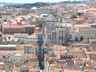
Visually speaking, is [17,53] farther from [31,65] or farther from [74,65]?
[74,65]

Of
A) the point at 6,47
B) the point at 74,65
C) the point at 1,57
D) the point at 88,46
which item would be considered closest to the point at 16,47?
the point at 6,47

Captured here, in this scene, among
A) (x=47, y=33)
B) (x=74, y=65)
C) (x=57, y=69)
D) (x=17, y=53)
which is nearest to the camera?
(x=57, y=69)

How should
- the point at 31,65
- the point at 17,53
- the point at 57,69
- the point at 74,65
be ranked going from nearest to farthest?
the point at 57,69 → the point at 74,65 → the point at 31,65 → the point at 17,53

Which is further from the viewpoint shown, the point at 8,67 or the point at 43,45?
the point at 43,45

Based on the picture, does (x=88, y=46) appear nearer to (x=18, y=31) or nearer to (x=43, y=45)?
(x=43, y=45)

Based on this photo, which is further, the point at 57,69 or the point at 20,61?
the point at 20,61

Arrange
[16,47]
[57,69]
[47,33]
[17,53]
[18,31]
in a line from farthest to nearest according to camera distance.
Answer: [18,31] → [47,33] → [16,47] → [17,53] → [57,69]

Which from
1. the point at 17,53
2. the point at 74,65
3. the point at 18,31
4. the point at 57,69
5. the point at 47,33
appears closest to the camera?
the point at 57,69

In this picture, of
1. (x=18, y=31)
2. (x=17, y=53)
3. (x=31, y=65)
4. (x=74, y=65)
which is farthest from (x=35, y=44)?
(x=18, y=31)

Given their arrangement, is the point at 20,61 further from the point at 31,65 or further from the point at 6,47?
the point at 6,47
